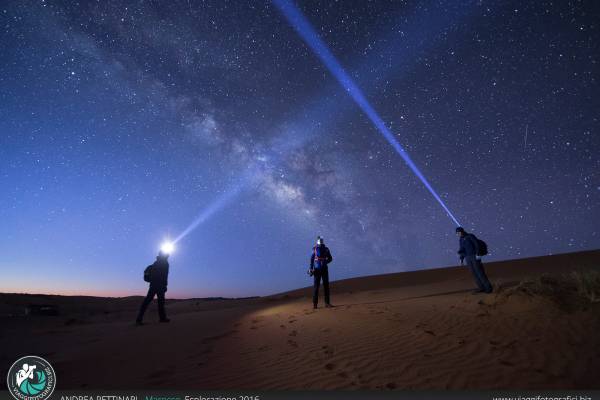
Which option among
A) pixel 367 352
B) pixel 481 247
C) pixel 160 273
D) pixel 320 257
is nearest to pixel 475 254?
pixel 481 247

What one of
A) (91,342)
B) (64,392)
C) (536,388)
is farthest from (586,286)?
(91,342)

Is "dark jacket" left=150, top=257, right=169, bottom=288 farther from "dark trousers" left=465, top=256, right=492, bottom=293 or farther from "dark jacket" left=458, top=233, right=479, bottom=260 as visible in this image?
"dark trousers" left=465, top=256, right=492, bottom=293

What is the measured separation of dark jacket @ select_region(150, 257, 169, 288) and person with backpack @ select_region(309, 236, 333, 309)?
4.85m

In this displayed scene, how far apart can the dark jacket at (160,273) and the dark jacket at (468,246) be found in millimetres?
9569

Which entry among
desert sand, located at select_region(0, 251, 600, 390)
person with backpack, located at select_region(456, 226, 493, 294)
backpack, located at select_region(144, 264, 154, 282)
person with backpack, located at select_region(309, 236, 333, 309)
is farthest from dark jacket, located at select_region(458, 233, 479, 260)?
backpack, located at select_region(144, 264, 154, 282)

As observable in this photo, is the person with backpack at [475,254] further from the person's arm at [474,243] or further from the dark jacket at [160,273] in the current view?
the dark jacket at [160,273]

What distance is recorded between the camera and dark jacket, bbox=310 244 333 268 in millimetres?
10039

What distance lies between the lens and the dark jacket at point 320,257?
32.9 ft

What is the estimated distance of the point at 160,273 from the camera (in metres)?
10.0

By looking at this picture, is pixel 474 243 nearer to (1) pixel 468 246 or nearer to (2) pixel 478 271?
(1) pixel 468 246

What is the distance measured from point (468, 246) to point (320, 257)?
4603 mm

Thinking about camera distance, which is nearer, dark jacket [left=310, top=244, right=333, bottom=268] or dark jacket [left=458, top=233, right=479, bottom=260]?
dark jacket [left=458, top=233, right=479, bottom=260]

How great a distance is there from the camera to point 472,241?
930 cm

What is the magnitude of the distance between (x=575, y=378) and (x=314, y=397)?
10.3ft
